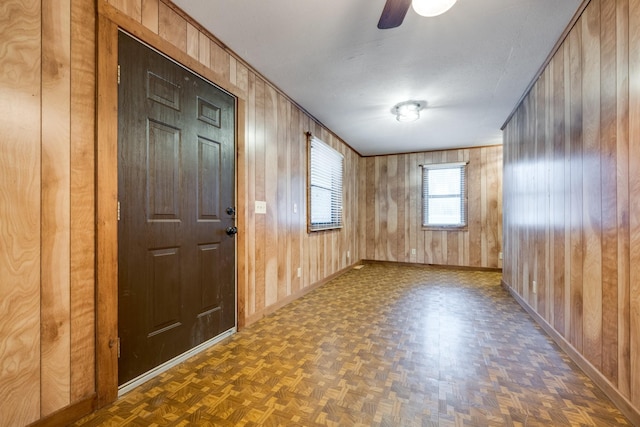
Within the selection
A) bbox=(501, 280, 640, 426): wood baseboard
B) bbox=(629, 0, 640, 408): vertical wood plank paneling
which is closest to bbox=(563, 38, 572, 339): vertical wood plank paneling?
bbox=(501, 280, 640, 426): wood baseboard

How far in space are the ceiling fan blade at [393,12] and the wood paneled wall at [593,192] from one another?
42.2 inches

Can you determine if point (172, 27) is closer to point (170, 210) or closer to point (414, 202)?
point (170, 210)

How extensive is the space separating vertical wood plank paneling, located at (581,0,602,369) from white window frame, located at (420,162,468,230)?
3.78 m

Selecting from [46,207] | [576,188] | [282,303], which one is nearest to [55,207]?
[46,207]

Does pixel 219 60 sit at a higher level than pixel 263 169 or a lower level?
higher

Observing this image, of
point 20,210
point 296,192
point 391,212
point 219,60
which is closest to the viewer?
point 20,210

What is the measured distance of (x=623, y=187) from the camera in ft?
4.79

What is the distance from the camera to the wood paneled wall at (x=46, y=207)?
119 cm

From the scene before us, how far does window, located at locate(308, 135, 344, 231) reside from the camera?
3.94 meters

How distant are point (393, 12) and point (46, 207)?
75.2 inches

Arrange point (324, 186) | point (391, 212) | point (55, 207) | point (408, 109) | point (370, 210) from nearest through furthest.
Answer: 1. point (55, 207)
2. point (408, 109)
3. point (324, 186)
4. point (391, 212)
5. point (370, 210)

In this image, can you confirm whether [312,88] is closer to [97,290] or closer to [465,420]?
[97,290]

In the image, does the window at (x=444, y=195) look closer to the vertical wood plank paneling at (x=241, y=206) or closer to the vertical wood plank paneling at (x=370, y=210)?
the vertical wood plank paneling at (x=370, y=210)

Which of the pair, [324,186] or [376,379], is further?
[324,186]
